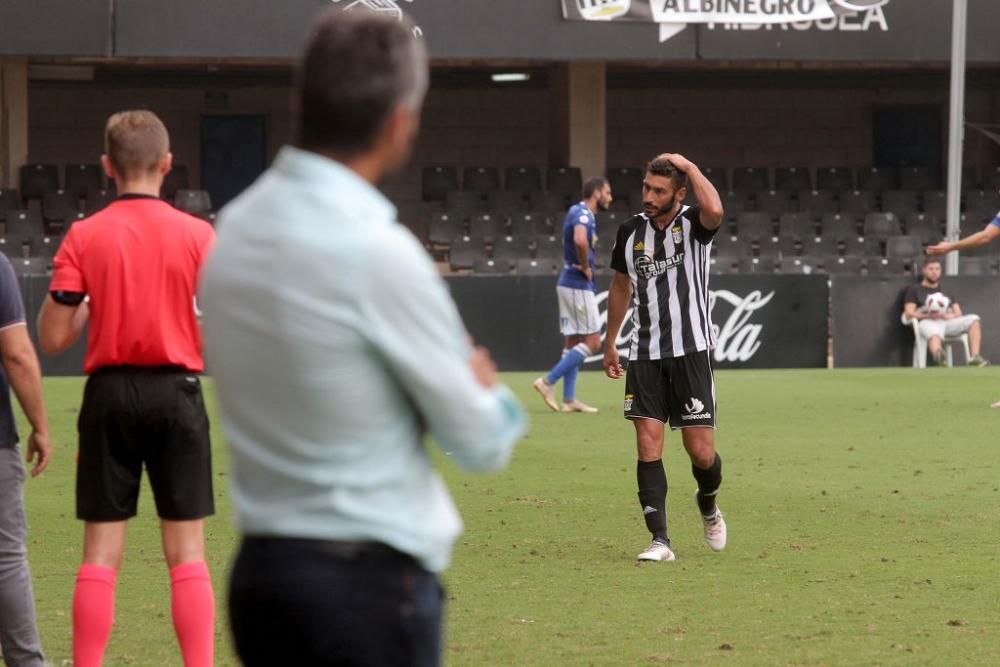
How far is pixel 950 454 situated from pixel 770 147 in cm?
2193

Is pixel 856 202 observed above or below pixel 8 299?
above

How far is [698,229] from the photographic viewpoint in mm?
7738

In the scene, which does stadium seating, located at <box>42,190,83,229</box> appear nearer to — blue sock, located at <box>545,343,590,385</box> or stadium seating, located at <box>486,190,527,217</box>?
stadium seating, located at <box>486,190,527,217</box>

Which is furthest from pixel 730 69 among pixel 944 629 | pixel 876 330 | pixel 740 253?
pixel 944 629

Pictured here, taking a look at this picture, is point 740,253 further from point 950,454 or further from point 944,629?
point 944,629

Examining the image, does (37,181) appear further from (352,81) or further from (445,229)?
(352,81)

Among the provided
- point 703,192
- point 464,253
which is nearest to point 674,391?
point 703,192

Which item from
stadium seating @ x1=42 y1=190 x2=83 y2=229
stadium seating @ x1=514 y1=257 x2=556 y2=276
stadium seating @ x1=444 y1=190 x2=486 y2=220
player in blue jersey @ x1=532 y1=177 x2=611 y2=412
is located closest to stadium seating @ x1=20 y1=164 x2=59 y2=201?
stadium seating @ x1=42 y1=190 x2=83 y2=229

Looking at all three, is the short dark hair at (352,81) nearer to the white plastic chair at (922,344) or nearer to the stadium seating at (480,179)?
the white plastic chair at (922,344)

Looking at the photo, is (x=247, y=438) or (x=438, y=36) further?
(x=438, y=36)

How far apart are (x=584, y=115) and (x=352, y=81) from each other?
2668 centimetres

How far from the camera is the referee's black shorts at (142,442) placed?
4.88 metres

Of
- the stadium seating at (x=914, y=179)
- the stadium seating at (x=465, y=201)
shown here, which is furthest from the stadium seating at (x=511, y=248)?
the stadium seating at (x=914, y=179)

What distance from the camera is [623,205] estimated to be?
95.0 ft
